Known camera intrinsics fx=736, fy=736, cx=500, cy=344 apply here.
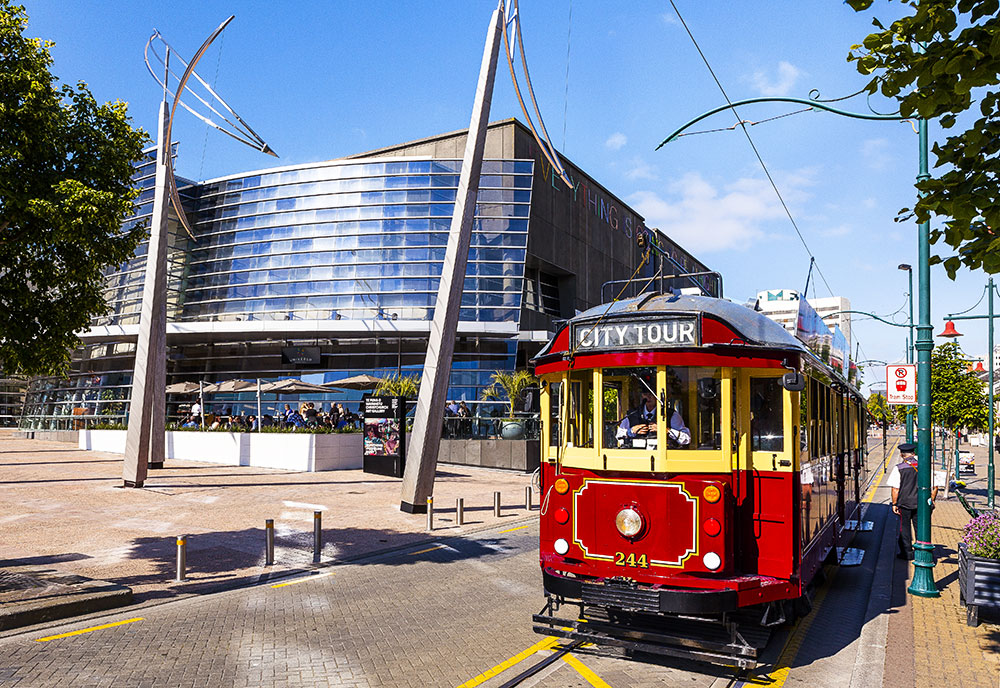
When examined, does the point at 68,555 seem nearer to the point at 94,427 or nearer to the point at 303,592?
the point at 303,592

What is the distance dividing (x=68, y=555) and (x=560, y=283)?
135 ft

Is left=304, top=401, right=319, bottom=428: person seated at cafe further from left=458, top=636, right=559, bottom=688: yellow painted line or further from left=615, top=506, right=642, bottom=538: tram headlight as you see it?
left=615, top=506, right=642, bottom=538: tram headlight

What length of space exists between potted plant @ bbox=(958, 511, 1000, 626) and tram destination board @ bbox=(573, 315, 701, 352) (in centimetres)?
418

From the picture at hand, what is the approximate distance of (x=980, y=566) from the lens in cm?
784

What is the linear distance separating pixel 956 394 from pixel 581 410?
77.1ft

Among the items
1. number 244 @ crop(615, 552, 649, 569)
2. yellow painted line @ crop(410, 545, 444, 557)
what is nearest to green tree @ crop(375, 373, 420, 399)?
yellow painted line @ crop(410, 545, 444, 557)

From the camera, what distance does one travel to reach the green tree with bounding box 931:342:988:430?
25.5m

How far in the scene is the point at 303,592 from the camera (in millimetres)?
9875

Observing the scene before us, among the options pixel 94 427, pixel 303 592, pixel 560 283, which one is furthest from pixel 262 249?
pixel 303 592

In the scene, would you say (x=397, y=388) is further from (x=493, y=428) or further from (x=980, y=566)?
(x=980, y=566)

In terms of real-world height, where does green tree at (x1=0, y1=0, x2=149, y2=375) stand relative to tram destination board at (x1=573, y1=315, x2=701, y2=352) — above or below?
above

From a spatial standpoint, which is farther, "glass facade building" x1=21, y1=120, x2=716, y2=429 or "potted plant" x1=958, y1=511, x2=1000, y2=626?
"glass facade building" x1=21, y1=120, x2=716, y2=429

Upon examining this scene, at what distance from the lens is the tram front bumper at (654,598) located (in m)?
6.19

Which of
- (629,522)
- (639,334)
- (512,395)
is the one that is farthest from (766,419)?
(512,395)
